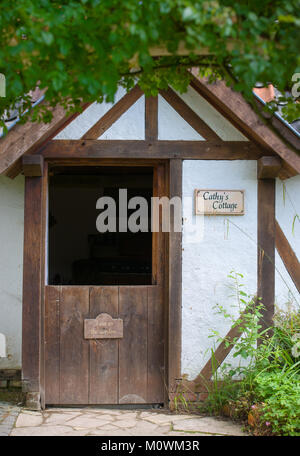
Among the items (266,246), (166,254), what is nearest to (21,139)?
(166,254)

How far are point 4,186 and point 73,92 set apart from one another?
282 cm

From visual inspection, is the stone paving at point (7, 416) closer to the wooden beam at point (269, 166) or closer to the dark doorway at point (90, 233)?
the dark doorway at point (90, 233)

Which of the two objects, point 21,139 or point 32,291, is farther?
point 32,291

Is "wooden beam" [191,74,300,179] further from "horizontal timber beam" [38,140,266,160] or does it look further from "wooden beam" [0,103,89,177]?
"wooden beam" [0,103,89,177]

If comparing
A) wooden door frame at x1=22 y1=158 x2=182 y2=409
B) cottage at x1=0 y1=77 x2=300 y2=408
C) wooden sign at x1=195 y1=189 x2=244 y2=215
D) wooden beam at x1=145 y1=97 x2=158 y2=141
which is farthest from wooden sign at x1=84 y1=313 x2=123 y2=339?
wooden beam at x1=145 y1=97 x2=158 y2=141

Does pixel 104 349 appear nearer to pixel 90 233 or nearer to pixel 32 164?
pixel 32 164

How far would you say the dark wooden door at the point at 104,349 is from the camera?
4891 mm

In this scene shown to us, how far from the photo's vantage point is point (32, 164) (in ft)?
15.1

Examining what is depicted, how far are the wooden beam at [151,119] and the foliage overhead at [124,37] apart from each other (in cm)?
227

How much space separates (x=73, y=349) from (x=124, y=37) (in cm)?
332

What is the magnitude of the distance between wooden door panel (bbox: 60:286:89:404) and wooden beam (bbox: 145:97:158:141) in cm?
158

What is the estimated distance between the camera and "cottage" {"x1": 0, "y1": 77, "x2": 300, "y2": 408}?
4.81m

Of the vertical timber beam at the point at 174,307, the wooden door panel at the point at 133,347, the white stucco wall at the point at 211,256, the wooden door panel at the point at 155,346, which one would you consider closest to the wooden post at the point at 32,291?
the wooden door panel at the point at 133,347
